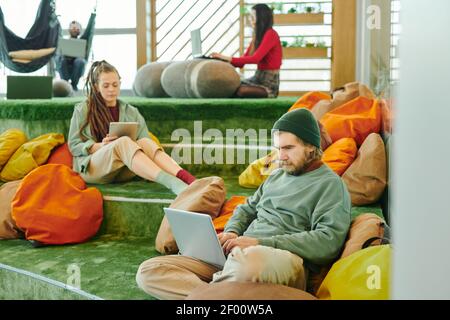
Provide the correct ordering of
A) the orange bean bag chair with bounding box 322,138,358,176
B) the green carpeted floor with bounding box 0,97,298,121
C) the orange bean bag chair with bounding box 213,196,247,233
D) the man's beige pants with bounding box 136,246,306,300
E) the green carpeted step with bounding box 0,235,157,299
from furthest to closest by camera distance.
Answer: the green carpeted floor with bounding box 0,97,298,121 < the orange bean bag chair with bounding box 322,138,358,176 < the orange bean bag chair with bounding box 213,196,247,233 < the green carpeted step with bounding box 0,235,157,299 < the man's beige pants with bounding box 136,246,306,300

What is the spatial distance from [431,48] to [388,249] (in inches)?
48.8

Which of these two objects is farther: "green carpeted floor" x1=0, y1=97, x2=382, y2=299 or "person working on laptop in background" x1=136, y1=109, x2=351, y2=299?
"green carpeted floor" x1=0, y1=97, x2=382, y2=299

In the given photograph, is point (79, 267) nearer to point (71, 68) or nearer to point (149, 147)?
point (149, 147)

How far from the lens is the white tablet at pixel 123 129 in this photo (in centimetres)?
340

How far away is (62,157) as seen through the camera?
3.61 meters

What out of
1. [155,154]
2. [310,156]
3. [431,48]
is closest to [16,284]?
[155,154]

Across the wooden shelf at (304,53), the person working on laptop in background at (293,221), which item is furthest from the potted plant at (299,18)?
the person working on laptop in background at (293,221)

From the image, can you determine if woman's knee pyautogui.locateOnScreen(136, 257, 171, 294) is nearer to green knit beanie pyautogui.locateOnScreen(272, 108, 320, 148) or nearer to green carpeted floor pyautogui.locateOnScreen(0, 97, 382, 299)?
green carpeted floor pyautogui.locateOnScreen(0, 97, 382, 299)

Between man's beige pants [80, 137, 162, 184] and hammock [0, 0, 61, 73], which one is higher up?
hammock [0, 0, 61, 73]

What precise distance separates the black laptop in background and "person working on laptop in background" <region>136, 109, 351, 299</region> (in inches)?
116

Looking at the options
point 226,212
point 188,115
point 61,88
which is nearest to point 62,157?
point 188,115

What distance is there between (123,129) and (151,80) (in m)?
1.95

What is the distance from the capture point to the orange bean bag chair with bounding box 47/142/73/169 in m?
3.59

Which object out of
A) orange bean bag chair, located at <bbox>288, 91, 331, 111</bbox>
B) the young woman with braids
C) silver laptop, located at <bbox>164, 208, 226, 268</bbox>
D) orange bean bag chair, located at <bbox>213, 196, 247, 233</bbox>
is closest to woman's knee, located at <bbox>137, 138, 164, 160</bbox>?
the young woman with braids
